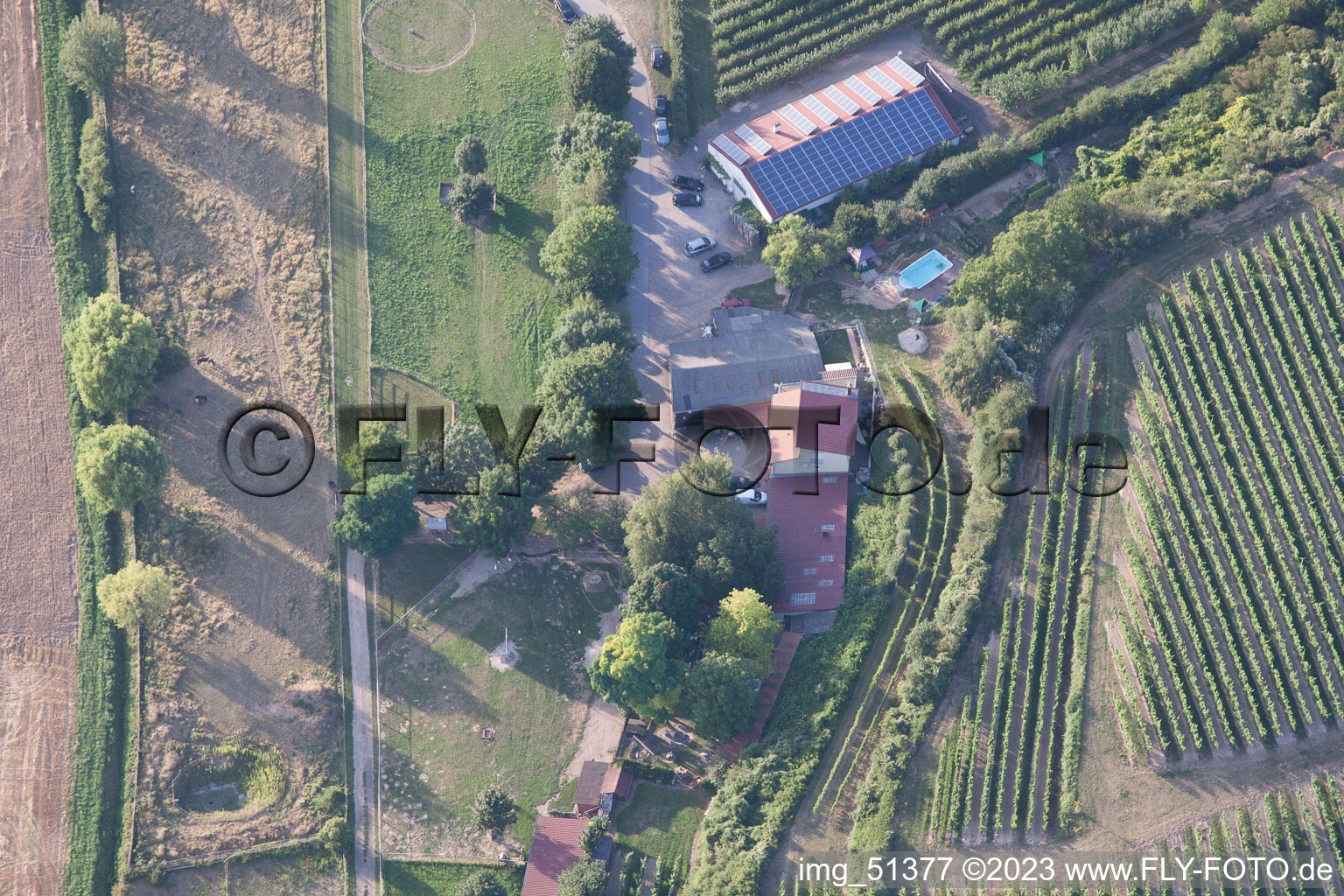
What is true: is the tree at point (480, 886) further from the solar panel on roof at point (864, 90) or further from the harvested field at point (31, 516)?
the solar panel on roof at point (864, 90)

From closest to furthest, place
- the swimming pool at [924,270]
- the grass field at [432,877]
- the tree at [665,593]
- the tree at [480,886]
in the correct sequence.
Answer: the tree at [480,886]
the grass field at [432,877]
the tree at [665,593]
the swimming pool at [924,270]

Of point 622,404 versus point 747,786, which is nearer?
point 747,786

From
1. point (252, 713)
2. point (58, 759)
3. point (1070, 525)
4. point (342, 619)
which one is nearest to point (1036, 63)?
point (1070, 525)

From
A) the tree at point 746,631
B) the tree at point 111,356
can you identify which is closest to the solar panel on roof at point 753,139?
the tree at point 746,631

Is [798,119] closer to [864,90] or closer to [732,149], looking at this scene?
[864,90]

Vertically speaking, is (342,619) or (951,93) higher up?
(951,93)

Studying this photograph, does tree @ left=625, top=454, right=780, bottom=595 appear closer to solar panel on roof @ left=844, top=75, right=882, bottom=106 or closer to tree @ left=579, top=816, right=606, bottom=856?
tree @ left=579, top=816, right=606, bottom=856

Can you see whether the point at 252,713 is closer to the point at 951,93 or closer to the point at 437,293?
the point at 437,293
